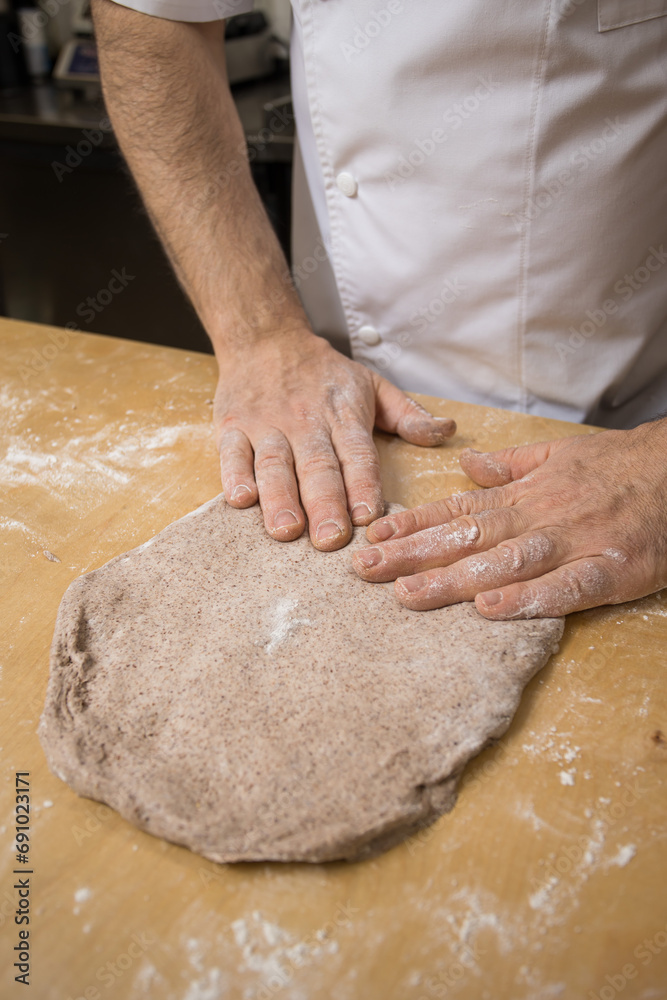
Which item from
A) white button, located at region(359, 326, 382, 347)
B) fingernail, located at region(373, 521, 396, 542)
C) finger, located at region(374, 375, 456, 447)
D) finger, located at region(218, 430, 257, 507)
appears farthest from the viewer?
white button, located at region(359, 326, 382, 347)

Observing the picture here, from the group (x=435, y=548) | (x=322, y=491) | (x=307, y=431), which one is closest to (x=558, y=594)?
(x=435, y=548)

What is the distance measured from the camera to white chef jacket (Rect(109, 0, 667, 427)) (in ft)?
4.11

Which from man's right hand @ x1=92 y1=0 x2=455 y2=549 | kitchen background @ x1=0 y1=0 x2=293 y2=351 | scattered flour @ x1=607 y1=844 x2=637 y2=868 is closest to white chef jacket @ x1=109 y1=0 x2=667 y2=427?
man's right hand @ x1=92 y1=0 x2=455 y2=549

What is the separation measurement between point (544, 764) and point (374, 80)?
128 centimetres

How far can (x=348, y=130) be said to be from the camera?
1466mm

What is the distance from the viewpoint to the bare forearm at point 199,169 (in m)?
1.56

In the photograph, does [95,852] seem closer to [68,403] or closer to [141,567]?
[141,567]

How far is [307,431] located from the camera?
1.35 m

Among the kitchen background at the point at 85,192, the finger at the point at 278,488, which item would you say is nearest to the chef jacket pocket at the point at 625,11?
the finger at the point at 278,488

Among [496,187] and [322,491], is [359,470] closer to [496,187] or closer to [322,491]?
[322,491]

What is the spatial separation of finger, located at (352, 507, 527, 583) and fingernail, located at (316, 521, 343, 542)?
0.07 meters

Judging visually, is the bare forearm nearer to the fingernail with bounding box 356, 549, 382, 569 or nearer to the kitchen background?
the fingernail with bounding box 356, 549, 382, 569

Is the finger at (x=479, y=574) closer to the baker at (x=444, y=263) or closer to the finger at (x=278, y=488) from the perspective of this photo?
the baker at (x=444, y=263)

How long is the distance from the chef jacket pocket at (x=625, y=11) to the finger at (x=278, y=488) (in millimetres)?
930
